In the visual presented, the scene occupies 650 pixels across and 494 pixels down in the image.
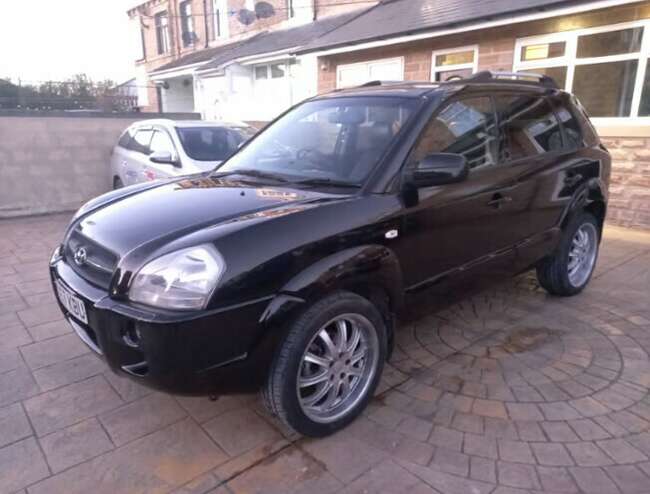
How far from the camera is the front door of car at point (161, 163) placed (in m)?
6.24

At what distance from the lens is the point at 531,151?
352cm

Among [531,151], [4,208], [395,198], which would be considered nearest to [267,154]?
[395,198]

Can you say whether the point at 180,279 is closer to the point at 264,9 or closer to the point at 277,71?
the point at 277,71

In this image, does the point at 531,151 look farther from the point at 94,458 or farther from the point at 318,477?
the point at 94,458

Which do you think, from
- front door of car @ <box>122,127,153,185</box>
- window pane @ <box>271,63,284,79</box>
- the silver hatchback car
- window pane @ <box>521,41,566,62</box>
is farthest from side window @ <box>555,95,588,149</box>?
window pane @ <box>271,63,284,79</box>

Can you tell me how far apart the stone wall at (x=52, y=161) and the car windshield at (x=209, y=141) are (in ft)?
9.81

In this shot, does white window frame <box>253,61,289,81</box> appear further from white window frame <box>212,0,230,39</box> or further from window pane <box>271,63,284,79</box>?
white window frame <box>212,0,230,39</box>

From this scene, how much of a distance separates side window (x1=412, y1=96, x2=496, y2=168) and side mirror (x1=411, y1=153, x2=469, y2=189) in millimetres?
146

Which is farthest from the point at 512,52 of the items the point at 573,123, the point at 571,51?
the point at 573,123

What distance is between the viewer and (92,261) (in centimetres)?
235

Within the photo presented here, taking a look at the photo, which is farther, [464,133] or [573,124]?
[573,124]

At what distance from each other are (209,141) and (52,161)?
3517 millimetres

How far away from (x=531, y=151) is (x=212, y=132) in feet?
16.0

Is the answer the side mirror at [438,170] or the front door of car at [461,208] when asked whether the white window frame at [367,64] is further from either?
the side mirror at [438,170]
